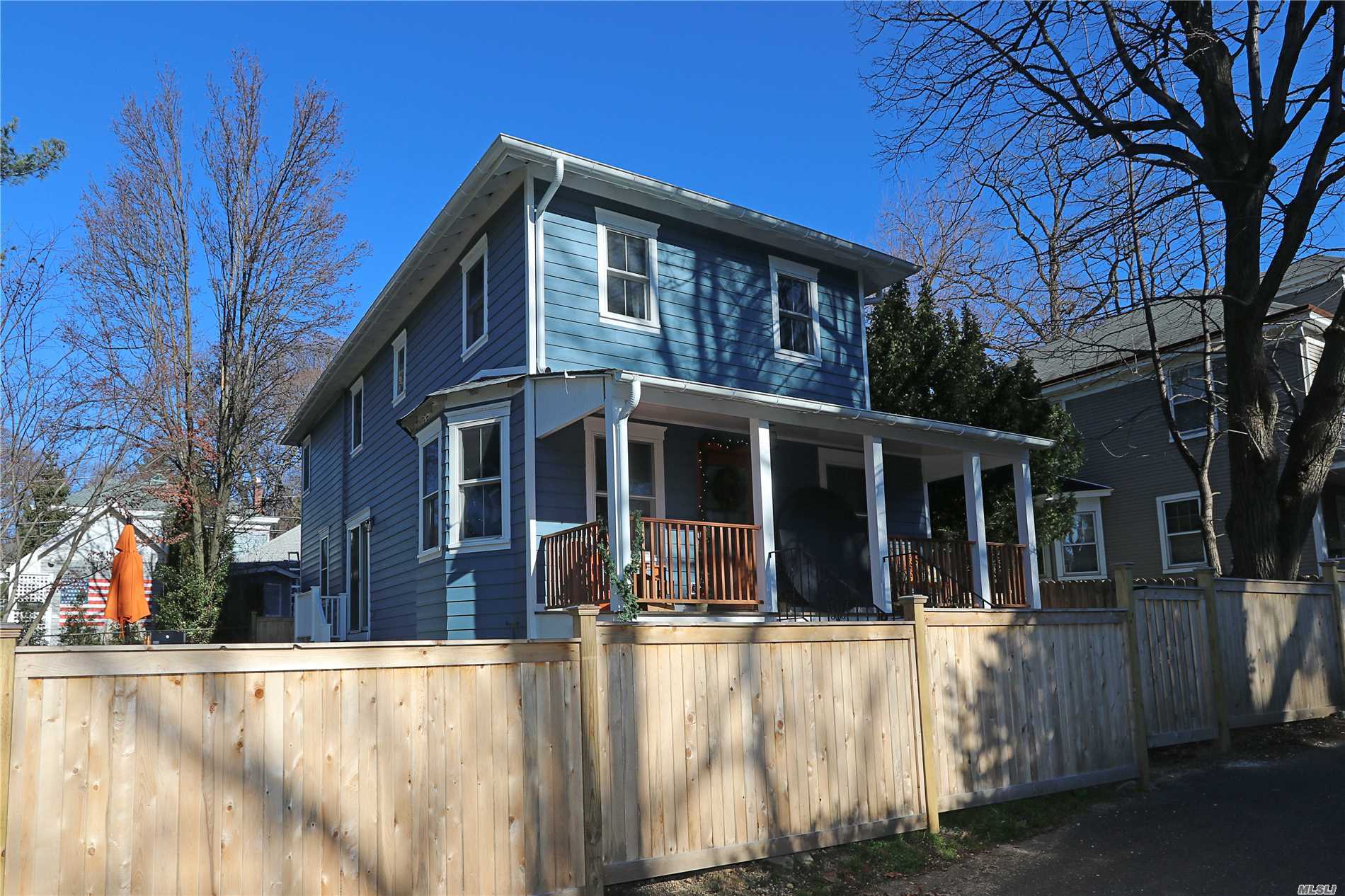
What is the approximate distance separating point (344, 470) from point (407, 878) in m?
16.1

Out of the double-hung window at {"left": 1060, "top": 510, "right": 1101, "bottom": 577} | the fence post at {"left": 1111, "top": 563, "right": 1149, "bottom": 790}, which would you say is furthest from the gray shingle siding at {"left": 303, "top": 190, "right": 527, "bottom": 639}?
the double-hung window at {"left": 1060, "top": 510, "right": 1101, "bottom": 577}

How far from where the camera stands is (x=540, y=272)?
467 inches

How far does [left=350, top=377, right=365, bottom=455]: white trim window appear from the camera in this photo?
19.0 m

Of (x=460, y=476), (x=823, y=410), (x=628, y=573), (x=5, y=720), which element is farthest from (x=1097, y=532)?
(x=5, y=720)

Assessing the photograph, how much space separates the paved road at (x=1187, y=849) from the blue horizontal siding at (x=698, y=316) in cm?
742

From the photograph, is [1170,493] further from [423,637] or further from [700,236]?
[423,637]

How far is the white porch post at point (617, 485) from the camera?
9.71 m

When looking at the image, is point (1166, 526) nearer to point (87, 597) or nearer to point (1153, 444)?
point (1153, 444)

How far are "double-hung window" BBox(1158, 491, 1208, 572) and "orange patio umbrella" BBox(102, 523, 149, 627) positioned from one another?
20.5 metres

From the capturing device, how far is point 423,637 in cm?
1363

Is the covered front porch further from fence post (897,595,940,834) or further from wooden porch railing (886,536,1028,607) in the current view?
fence post (897,595,940,834)

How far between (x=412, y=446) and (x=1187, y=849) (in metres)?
11.5

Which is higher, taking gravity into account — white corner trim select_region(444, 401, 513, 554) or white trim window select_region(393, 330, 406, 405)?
white trim window select_region(393, 330, 406, 405)

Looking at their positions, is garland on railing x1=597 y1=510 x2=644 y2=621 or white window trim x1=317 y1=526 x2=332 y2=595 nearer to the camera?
garland on railing x1=597 y1=510 x2=644 y2=621
